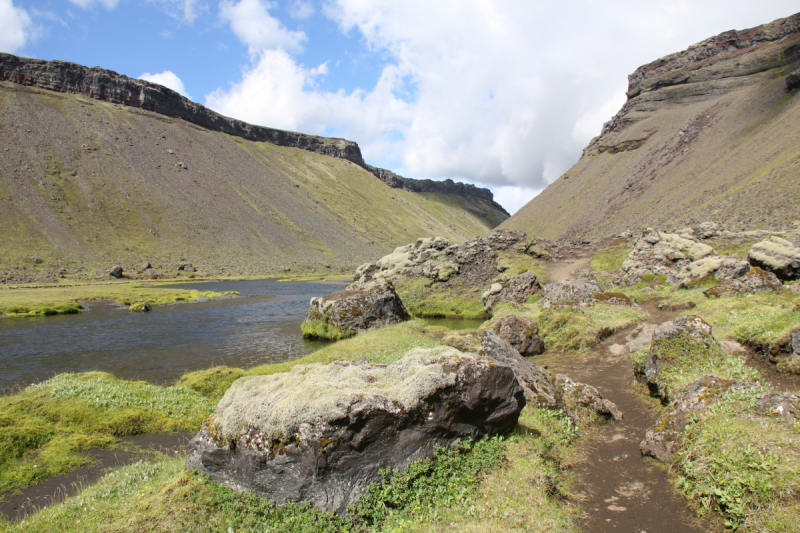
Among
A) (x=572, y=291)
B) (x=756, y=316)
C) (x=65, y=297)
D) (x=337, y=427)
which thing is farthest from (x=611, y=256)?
Result: (x=65, y=297)

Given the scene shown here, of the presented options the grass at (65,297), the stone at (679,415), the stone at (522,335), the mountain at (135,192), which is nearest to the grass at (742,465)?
the stone at (679,415)

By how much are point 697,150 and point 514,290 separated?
92.2 m

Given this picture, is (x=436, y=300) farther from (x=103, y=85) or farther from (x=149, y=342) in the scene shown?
(x=103, y=85)

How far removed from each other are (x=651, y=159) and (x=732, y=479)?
411 ft

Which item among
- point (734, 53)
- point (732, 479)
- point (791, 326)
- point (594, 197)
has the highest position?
point (734, 53)

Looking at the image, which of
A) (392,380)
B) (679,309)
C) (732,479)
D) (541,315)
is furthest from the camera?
(541,315)

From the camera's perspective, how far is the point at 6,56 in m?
121

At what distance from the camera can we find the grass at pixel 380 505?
6.25 meters

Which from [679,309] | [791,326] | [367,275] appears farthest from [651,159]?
[791,326]

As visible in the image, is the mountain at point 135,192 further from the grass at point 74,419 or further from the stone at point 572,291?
the stone at point 572,291

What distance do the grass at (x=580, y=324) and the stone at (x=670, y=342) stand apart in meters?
6.16

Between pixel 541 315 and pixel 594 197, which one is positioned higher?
pixel 594 197

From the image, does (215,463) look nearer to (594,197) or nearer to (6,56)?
(594,197)

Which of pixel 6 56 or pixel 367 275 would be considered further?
pixel 6 56
